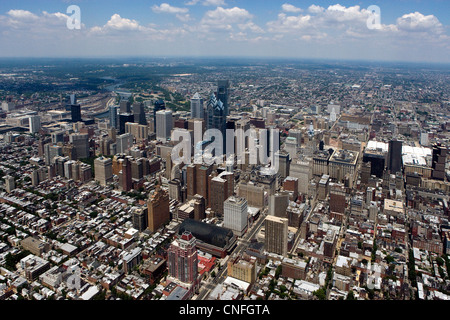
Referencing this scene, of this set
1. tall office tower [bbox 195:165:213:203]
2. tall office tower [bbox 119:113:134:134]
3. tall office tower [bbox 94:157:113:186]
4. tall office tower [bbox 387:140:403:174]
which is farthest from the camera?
tall office tower [bbox 119:113:134:134]

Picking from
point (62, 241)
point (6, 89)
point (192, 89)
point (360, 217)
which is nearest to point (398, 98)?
point (192, 89)

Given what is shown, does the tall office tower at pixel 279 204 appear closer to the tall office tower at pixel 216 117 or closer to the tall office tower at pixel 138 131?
the tall office tower at pixel 216 117

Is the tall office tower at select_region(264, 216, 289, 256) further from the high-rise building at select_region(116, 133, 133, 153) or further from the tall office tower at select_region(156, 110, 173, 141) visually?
the tall office tower at select_region(156, 110, 173, 141)

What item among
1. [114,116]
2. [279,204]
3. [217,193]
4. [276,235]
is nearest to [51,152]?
[114,116]

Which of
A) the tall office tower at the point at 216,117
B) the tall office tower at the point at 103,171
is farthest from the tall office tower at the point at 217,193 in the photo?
the tall office tower at the point at 216,117

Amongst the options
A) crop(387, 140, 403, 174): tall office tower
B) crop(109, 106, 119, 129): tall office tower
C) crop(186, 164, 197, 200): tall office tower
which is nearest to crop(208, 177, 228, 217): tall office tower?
crop(186, 164, 197, 200): tall office tower

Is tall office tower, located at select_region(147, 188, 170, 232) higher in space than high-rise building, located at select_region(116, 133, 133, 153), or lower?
lower
